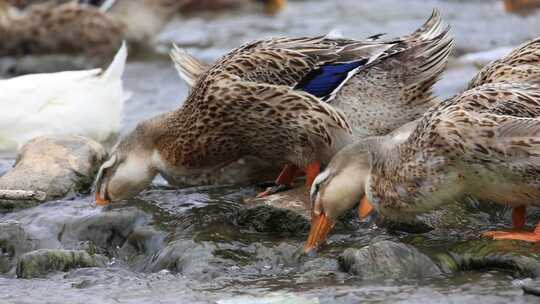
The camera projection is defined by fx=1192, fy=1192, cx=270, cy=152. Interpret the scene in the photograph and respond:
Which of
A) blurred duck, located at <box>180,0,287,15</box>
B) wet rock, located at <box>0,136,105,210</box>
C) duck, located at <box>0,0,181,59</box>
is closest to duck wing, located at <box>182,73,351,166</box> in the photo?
wet rock, located at <box>0,136,105,210</box>

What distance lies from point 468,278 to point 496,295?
0.36 metres

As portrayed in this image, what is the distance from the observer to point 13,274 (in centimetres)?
636

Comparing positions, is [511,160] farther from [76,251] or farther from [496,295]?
[76,251]

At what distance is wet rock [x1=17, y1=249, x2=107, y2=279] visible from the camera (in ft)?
20.2

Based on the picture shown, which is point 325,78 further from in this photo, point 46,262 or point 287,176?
point 46,262

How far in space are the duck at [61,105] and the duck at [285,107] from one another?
1778 mm

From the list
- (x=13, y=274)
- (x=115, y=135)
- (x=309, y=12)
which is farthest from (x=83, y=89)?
(x=309, y=12)

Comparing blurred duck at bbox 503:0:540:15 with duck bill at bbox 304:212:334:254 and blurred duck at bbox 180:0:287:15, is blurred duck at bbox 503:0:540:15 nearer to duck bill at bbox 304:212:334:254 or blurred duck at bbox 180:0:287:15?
blurred duck at bbox 180:0:287:15

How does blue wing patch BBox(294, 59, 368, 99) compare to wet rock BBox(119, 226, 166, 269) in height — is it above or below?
above

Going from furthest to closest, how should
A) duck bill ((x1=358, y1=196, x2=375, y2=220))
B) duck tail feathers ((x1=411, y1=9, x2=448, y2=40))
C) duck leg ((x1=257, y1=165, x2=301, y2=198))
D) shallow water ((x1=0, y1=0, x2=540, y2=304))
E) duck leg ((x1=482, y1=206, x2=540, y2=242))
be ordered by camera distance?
duck tail feathers ((x1=411, y1=9, x2=448, y2=40)) → duck leg ((x1=257, y1=165, x2=301, y2=198)) → duck bill ((x1=358, y1=196, x2=375, y2=220)) → duck leg ((x1=482, y1=206, x2=540, y2=242)) → shallow water ((x1=0, y1=0, x2=540, y2=304))

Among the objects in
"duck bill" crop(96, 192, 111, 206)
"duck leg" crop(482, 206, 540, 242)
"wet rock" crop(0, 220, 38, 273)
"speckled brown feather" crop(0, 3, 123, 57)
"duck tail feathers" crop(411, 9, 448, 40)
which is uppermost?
"duck tail feathers" crop(411, 9, 448, 40)

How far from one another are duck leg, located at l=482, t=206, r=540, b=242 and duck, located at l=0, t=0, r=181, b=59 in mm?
8702

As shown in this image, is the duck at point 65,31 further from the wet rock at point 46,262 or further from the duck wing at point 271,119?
the wet rock at point 46,262

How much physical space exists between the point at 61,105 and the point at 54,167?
5.94 ft
